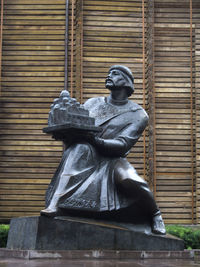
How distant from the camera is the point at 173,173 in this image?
1889 cm

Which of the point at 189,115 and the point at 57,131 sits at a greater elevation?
the point at 189,115

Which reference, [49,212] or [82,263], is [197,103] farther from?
[82,263]

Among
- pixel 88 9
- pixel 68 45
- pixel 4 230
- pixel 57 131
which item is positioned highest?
pixel 88 9

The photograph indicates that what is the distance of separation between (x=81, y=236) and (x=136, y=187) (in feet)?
3.27

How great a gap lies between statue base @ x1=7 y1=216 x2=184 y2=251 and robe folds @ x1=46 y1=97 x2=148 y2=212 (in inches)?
10.3

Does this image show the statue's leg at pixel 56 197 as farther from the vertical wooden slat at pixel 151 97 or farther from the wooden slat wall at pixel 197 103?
the wooden slat wall at pixel 197 103

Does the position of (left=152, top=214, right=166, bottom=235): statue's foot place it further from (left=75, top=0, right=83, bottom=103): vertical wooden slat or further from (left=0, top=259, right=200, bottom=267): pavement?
(left=75, top=0, right=83, bottom=103): vertical wooden slat

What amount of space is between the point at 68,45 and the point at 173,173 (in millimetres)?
5641

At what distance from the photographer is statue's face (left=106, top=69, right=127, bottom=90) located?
316 inches

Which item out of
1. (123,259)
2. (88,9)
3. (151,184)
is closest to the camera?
(123,259)

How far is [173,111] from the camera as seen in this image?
63.2 ft

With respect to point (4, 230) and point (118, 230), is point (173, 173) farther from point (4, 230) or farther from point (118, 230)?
point (118, 230)

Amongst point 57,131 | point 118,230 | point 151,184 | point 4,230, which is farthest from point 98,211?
point 151,184

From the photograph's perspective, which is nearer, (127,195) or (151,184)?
(127,195)
